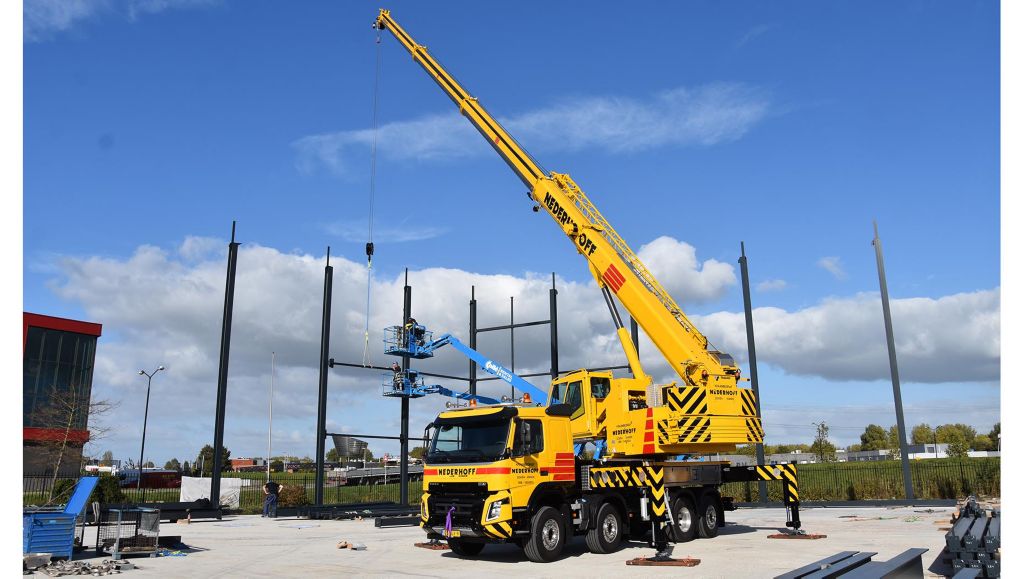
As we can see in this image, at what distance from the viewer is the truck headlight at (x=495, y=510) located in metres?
13.4

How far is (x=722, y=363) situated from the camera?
18.2 metres

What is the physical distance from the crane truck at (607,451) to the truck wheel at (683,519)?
31mm

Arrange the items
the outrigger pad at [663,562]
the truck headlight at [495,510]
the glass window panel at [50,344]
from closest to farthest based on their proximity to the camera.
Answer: the outrigger pad at [663,562], the truck headlight at [495,510], the glass window panel at [50,344]

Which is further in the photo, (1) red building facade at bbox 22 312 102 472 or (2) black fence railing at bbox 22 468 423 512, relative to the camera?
(1) red building facade at bbox 22 312 102 472

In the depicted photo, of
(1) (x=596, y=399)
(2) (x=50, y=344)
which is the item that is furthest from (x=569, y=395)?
(2) (x=50, y=344)

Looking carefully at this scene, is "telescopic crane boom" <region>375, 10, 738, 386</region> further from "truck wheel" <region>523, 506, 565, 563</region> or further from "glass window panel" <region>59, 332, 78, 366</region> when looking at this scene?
"glass window panel" <region>59, 332, 78, 366</region>

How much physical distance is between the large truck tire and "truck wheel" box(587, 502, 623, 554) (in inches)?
109

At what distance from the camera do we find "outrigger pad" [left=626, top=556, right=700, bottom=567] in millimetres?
12762

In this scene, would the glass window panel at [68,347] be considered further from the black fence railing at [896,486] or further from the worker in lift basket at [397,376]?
the black fence railing at [896,486]

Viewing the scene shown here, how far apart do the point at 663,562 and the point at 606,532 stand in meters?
2.26

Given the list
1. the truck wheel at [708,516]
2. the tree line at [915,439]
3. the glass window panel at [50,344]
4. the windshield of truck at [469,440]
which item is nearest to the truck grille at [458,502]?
the windshield of truck at [469,440]

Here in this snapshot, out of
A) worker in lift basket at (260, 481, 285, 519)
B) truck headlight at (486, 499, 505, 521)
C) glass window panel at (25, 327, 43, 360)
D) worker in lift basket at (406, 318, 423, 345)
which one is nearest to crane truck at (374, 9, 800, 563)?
truck headlight at (486, 499, 505, 521)

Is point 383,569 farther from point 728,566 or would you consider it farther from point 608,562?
point 728,566

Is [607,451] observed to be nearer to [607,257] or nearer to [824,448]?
[607,257]
